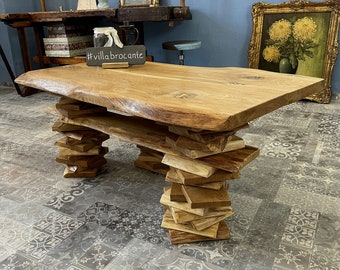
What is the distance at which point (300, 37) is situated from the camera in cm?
287

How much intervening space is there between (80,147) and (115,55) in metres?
0.50

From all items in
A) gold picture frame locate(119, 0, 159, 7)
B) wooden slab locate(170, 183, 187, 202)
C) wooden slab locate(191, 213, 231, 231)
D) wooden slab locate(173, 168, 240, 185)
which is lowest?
wooden slab locate(191, 213, 231, 231)

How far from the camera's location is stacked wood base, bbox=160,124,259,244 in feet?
3.56

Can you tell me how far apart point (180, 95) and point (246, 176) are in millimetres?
808

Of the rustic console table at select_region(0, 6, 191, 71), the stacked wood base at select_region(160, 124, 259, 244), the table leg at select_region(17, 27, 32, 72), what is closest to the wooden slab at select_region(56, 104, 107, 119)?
the stacked wood base at select_region(160, 124, 259, 244)

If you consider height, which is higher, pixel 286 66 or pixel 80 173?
pixel 286 66

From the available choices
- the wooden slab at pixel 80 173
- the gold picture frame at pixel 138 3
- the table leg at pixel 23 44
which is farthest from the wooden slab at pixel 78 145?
the table leg at pixel 23 44

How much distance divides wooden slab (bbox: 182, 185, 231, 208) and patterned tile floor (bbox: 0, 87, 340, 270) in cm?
19

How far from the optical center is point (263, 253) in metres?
1.17

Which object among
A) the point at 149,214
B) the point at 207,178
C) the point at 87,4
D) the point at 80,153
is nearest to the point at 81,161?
the point at 80,153

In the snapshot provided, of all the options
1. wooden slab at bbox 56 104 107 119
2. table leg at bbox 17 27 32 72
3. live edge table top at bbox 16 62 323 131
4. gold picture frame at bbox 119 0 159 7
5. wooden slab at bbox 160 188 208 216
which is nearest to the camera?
live edge table top at bbox 16 62 323 131

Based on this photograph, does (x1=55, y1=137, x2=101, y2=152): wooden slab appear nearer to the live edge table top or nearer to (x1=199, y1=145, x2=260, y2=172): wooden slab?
the live edge table top

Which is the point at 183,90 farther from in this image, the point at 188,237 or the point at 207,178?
the point at 188,237

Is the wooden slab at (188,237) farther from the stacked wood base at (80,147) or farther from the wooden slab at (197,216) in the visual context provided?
the stacked wood base at (80,147)
